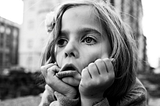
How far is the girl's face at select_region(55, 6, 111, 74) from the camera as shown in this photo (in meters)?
0.49

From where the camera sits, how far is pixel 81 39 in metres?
0.51

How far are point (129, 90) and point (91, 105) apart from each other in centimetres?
17

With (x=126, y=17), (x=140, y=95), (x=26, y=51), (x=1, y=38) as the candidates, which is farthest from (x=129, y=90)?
(x=1, y=38)

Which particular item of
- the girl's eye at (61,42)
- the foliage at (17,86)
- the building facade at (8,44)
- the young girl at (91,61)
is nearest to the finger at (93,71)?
the young girl at (91,61)

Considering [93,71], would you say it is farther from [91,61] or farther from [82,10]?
[82,10]

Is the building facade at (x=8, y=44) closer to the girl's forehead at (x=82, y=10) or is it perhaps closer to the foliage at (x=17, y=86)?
the foliage at (x=17, y=86)

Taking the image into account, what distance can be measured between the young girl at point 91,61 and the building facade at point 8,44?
2396cm

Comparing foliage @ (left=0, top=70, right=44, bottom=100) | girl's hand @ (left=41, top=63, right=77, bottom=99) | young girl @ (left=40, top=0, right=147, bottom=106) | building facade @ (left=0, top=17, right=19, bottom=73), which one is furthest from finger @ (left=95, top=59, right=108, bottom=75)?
building facade @ (left=0, top=17, right=19, bottom=73)

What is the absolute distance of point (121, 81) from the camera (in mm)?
555

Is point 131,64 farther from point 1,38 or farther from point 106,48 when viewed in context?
point 1,38

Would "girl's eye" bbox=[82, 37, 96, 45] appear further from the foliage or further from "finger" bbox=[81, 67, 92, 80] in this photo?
the foliage

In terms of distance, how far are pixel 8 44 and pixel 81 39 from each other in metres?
27.1

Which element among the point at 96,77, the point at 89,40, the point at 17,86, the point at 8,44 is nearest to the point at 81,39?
the point at 89,40

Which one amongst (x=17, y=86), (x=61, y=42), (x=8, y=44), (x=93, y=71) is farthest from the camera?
(x=8, y=44)
